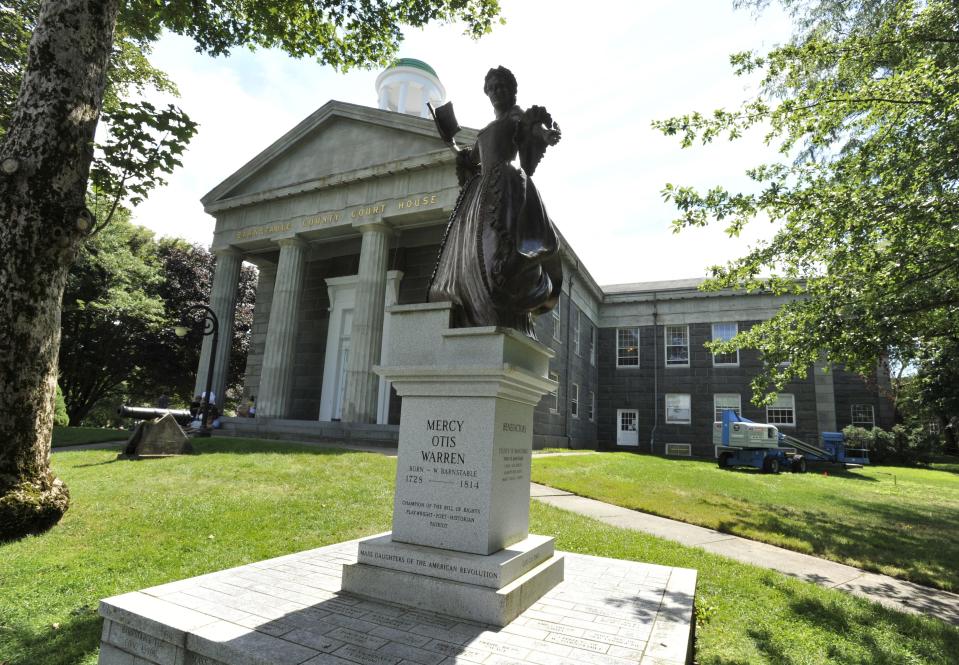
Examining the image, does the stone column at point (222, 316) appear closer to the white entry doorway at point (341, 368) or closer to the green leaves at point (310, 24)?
the white entry doorway at point (341, 368)

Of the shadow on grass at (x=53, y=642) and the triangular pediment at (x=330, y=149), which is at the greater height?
the triangular pediment at (x=330, y=149)

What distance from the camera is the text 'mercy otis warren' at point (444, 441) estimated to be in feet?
13.5

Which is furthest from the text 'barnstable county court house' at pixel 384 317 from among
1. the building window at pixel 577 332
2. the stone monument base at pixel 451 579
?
the stone monument base at pixel 451 579

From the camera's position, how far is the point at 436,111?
5.28 metres

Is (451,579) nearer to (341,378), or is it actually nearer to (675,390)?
(341,378)

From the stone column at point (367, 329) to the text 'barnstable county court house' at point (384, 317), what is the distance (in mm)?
48

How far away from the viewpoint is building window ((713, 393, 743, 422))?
1163 inches

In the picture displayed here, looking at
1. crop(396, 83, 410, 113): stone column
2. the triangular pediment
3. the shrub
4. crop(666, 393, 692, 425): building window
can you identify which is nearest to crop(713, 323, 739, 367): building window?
crop(666, 393, 692, 425): building window

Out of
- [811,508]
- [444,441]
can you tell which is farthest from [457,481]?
[811,508]

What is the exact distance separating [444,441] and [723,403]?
29.4 metres

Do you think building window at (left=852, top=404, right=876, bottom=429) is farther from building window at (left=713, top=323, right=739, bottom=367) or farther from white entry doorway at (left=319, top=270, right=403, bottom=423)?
white entry doorway at (left=319, top=270, right=403, bottom=423)

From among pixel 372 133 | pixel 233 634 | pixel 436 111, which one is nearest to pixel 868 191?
pixel 436 111

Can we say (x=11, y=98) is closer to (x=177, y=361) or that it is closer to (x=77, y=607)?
(x=77, y=607)

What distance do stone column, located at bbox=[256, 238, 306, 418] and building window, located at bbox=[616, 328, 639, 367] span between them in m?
20.1
